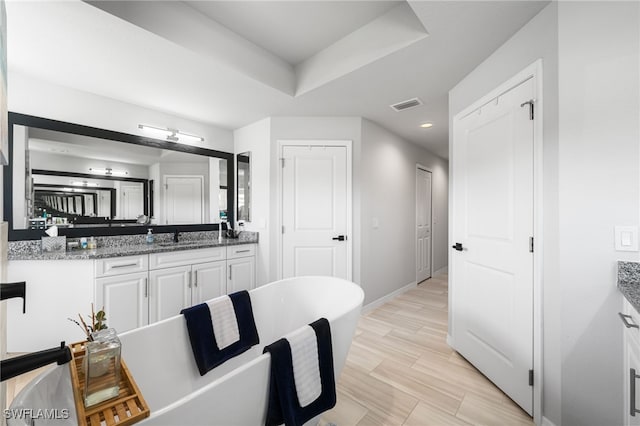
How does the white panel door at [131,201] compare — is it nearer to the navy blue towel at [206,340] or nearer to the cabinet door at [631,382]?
the navy blue towel at [206,340]

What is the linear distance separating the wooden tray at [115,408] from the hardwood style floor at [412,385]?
1120mm

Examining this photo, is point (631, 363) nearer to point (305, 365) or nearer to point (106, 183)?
point (305, 365)

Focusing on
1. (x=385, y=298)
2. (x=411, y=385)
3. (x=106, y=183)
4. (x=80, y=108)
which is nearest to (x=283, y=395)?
(x=411, y=385)

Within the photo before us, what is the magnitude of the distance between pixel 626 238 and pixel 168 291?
3.17 m

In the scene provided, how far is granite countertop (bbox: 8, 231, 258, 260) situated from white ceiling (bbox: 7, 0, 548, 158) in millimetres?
1421

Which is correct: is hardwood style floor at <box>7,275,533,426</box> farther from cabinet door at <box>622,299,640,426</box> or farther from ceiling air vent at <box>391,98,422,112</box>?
ceiling air vent at <box>391,98,422,112</box>

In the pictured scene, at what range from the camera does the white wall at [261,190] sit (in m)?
3.12

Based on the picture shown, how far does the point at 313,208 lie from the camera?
3100 mm

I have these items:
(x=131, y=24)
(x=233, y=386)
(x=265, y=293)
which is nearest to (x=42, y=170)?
(x=131, y=24)

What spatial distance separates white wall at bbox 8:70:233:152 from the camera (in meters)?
2.21

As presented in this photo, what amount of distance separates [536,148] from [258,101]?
2.33 m

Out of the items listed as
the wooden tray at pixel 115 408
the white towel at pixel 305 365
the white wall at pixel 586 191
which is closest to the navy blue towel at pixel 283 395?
the white towel at pixel 305 365

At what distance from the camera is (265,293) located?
6.15 feet

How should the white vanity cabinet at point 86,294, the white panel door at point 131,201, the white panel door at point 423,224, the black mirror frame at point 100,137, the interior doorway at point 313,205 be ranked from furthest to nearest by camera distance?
the white panel door at point 423,224, the interior doorway at point 313,205, the white panel door at point 131,201, the black mirror frame at point 100,137, the white vanity cabinet at point 86,294
